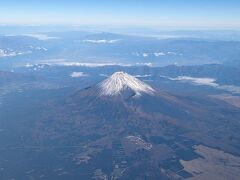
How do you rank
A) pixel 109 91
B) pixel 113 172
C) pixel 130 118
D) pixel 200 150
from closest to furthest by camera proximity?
pixel 113 172 → pixel 200 150 → pixel 130 118 → pixel 109 91

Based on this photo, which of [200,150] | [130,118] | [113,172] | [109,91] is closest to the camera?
[113,172]

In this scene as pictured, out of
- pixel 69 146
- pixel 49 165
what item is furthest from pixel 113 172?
pixel 69 146

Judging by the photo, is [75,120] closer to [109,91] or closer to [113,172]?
[109,91]

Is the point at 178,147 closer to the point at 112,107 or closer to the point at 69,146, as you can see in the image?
the point at 69,146

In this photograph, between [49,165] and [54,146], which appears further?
[54,146]

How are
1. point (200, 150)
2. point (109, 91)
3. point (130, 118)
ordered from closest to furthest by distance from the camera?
point (200, 150), point (130, 118), point (109, 91)

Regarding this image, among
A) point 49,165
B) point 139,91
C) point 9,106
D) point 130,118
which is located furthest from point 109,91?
point 49,165
